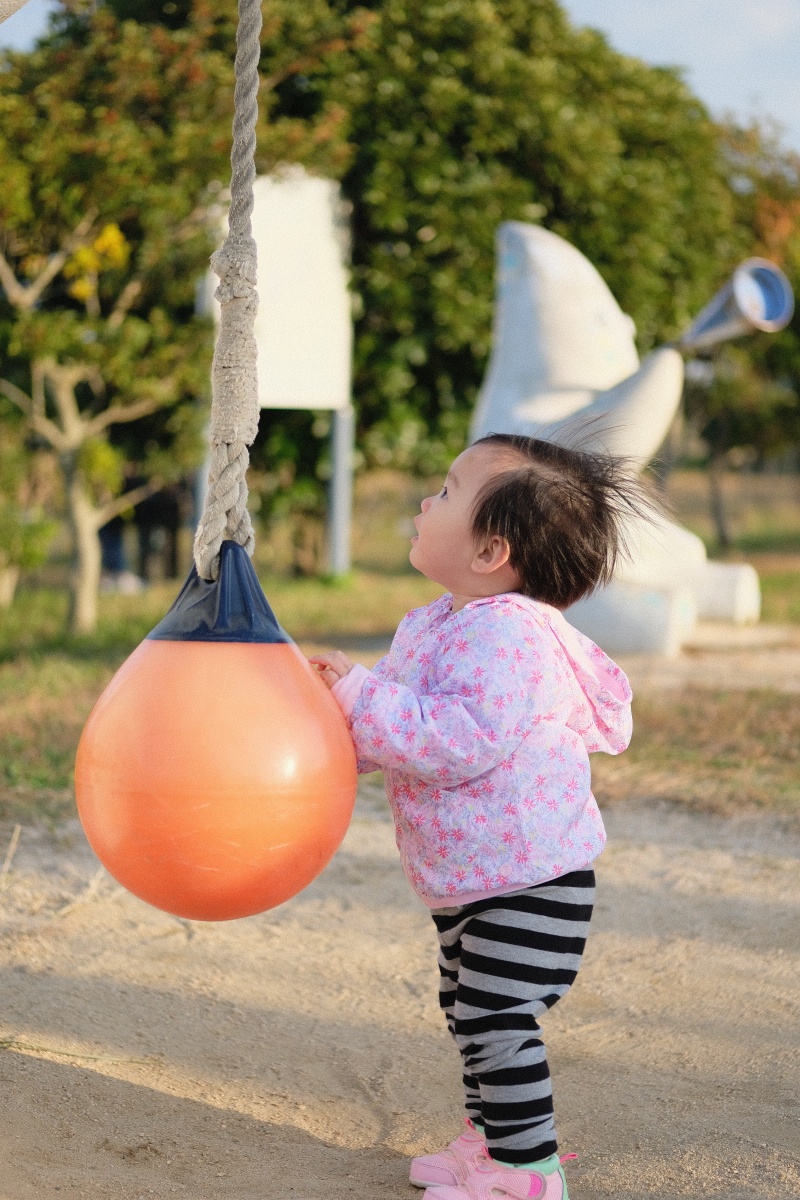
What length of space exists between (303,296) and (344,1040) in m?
7.91

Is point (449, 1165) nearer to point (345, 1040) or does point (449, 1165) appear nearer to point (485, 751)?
point (345, 1040)

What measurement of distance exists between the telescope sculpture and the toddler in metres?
4.78

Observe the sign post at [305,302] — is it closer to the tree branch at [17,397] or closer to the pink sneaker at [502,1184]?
the tree branch at [17,397]

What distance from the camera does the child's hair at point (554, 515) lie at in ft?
6.44

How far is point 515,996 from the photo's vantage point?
190cm

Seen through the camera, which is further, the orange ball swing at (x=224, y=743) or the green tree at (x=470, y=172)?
the green tree at (x=470, y=172)

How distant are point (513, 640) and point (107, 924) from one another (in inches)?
69.2

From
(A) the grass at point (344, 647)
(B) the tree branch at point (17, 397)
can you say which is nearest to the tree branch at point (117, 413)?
(B) the tree branch at point (17, 397)

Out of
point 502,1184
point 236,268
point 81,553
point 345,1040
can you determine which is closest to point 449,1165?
point 502,1184

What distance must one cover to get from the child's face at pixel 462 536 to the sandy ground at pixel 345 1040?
97cm

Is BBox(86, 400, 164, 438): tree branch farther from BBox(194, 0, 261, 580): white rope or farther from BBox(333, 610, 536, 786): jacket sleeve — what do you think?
BBox(333, 610, 536, 786): jacket sleeve

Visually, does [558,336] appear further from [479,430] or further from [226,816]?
[226,816]

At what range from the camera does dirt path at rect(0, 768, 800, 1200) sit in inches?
83.1

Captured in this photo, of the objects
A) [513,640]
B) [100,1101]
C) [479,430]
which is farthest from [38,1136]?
[479,430]
